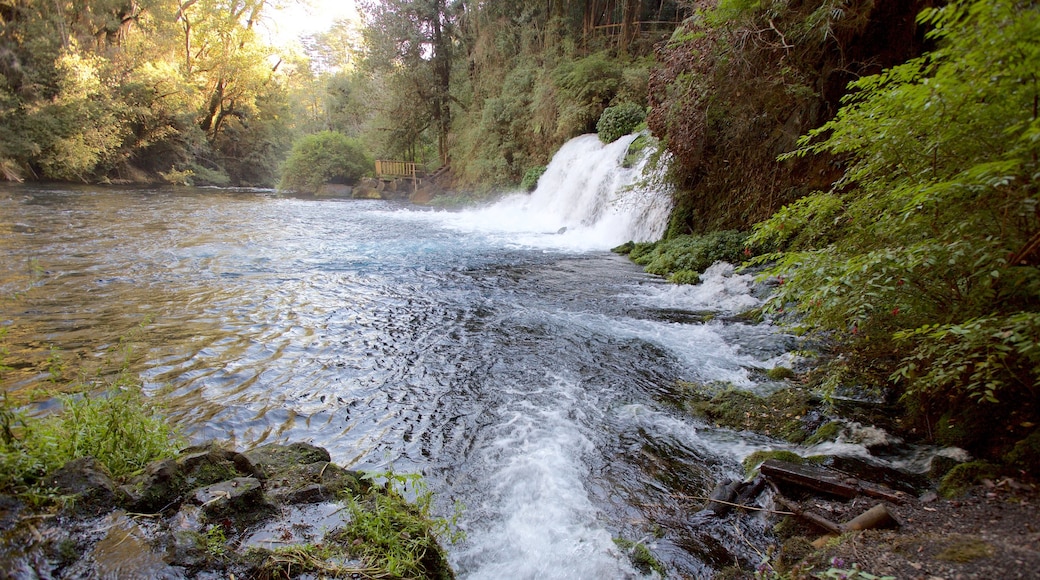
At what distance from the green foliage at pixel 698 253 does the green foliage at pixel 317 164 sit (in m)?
25.3

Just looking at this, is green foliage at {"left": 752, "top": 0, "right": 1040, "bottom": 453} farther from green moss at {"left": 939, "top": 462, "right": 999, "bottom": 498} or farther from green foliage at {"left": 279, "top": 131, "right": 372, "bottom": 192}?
green foliage at {"left": 279, "top": 131, "right": 372, "bottom": 192}

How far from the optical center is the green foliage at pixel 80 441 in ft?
6.57

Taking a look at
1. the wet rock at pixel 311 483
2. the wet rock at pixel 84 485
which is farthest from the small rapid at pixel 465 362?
the wet rock at pixel 84 485

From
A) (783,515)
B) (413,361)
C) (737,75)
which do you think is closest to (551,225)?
(737,75)

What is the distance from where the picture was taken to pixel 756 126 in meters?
9.22

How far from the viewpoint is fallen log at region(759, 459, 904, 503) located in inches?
116

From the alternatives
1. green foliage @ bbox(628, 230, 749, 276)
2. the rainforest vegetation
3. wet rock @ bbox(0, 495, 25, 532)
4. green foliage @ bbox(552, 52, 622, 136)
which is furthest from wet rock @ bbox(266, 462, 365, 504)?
green foliage @ bbox(552, 52, 622, 136)

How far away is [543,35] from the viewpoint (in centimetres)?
2164

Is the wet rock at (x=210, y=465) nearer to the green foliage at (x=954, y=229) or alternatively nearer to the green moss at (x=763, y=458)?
the green moss at (x=763, y=458)

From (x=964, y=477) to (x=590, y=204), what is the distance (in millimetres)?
11831

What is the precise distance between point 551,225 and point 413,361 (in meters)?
10.9

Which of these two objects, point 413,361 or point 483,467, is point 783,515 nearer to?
point 483,467

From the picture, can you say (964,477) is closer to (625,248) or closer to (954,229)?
(954,229)

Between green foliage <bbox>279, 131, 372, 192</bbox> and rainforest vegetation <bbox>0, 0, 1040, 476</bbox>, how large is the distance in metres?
0.13
